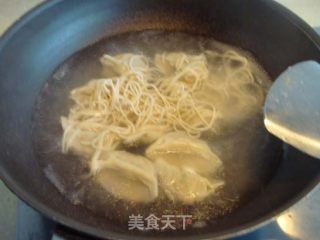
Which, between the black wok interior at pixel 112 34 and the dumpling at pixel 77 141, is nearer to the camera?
the black wok interior at pixel 112 34

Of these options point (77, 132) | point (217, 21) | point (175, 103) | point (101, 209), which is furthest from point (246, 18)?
point (101, 209)

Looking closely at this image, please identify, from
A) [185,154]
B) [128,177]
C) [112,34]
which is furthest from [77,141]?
[112,34]

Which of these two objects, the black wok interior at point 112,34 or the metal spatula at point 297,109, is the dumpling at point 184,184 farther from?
the metal spatula at point 297,109

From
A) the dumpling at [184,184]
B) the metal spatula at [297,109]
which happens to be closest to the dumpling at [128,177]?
the dumpling at [184,184]

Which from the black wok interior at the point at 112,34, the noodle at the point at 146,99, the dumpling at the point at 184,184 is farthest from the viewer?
the noodle at the point at 146,99

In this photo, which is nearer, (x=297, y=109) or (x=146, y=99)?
(x=297, y=109)

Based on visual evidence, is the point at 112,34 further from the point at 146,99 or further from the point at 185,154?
the point at 185,154

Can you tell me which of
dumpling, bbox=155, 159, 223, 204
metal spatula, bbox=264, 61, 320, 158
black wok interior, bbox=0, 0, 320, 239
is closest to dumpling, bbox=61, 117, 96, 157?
black wok interior, bbox=0, 0, 320, 239
